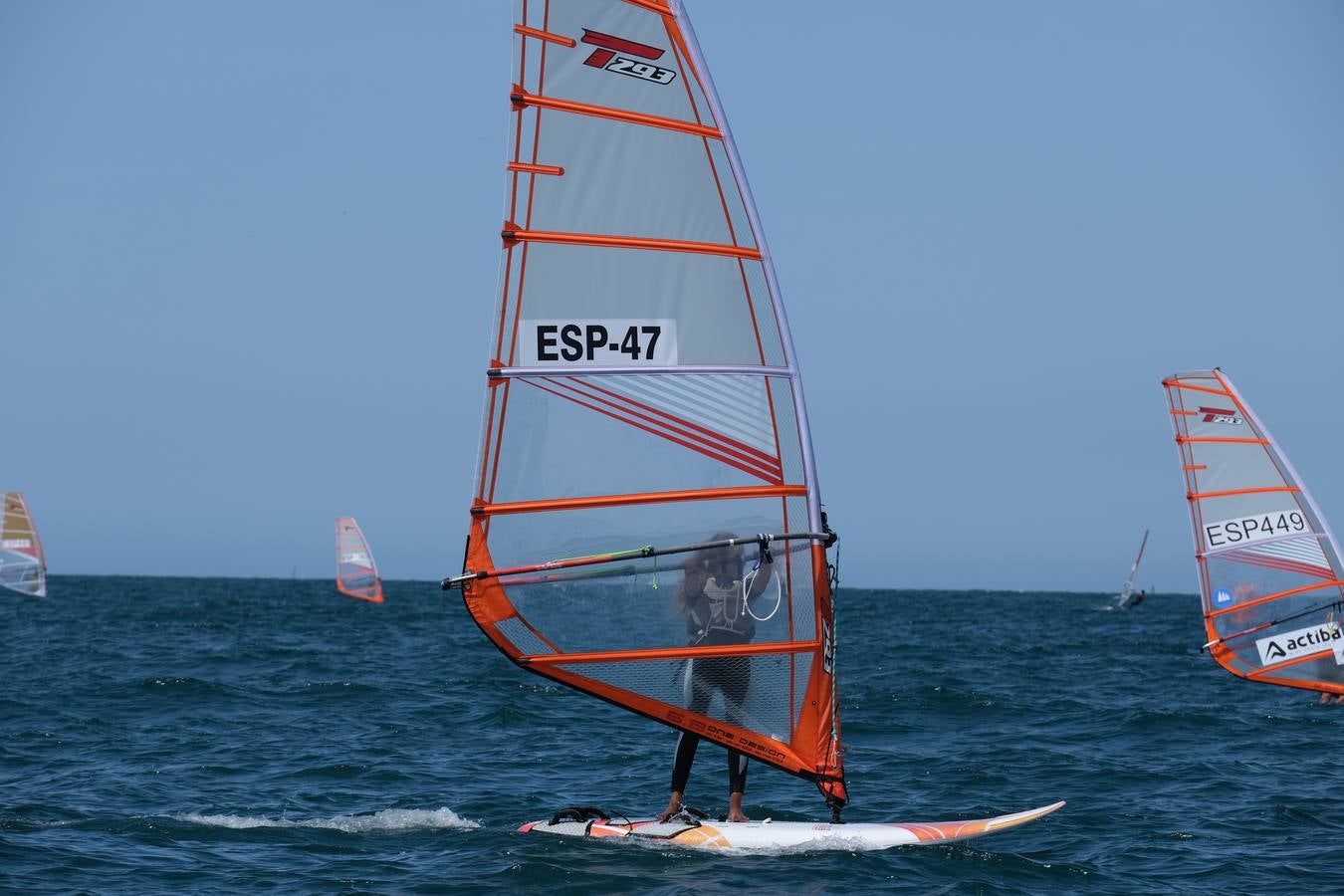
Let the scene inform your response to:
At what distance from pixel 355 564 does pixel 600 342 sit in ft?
144

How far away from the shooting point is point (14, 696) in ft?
54.4

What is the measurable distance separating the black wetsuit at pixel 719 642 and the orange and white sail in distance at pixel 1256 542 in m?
9.25

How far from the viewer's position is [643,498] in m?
8.48

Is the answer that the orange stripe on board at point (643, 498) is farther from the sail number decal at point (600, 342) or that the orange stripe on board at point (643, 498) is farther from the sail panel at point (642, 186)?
the sail panel at point (642, 186)

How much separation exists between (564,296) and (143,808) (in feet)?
17.2

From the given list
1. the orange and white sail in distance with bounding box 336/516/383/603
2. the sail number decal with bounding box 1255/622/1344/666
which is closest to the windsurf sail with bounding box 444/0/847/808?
the sail number decal with bounding box 1255/622/1344/666

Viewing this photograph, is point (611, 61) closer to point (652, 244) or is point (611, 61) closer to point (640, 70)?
point (640, 70)

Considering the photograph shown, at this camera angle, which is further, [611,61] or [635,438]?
[635,438]

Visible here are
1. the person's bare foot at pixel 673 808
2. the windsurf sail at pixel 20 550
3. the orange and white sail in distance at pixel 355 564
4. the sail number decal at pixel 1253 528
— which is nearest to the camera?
the person's bare foot at pixel 673 808

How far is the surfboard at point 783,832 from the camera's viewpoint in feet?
29.1

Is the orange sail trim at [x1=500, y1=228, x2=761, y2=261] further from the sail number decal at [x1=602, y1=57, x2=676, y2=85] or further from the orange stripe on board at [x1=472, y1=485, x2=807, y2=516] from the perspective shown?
the orange stripe on board at [x1=472, y1=485, x2=807, y2=516]

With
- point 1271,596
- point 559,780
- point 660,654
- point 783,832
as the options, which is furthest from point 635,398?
point 1271,596

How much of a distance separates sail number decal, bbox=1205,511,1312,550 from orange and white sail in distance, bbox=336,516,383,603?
1477 inches

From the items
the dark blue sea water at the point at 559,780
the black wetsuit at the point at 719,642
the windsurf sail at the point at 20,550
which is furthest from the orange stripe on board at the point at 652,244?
the windsurf sail at the point at 20,550
